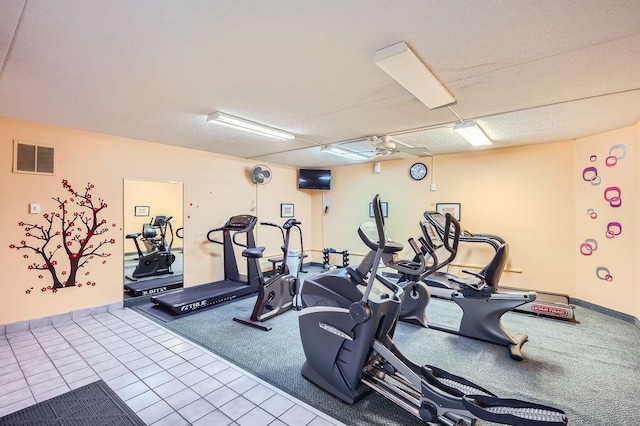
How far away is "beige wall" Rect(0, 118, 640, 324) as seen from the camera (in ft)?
12.0

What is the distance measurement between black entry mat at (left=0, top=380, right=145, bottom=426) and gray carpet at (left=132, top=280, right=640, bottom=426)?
3.13ft

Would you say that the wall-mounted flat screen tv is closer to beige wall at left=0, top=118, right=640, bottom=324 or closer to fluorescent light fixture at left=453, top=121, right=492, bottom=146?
beige wall at left=0, top=118, right=640, bottom=324

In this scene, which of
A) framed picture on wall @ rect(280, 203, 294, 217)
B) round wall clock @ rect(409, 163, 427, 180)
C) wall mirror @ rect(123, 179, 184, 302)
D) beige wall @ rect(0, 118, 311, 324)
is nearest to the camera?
beige wall @ rect(0, 118, 311, 324)

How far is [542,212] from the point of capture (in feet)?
15.9

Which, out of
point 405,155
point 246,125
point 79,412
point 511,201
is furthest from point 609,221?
point 79,412

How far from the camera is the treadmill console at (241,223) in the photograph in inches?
206

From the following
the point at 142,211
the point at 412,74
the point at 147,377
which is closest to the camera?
the point at 412,74

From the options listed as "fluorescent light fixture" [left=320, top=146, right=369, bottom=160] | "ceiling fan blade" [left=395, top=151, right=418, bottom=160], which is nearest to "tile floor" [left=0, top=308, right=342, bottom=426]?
"fluorescent light fixture" [left=320, top=146, right=369, bottom=160]

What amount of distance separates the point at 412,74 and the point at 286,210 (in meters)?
5.25

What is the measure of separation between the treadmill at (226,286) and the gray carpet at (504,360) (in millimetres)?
268

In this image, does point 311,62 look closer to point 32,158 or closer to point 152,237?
point 32,158

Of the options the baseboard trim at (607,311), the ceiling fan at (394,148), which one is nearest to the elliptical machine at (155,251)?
the ceiling fan at (394,148)

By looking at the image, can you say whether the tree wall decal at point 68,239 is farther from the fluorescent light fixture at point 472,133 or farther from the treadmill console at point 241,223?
the fluorescent light fixture at point 472,133

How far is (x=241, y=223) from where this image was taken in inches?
208
